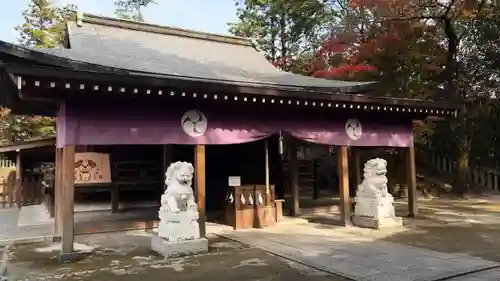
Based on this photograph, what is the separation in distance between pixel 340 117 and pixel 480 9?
901 centimetres

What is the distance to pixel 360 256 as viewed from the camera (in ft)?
18.2

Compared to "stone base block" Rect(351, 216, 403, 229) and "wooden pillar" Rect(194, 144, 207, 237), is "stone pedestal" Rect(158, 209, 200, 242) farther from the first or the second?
"stone base block" Rect(351, 216, 403, 229)

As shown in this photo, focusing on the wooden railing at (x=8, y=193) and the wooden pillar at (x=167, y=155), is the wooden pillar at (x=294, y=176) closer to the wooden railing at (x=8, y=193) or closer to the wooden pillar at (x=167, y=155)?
the wooden pillar at (x=167, y=155)

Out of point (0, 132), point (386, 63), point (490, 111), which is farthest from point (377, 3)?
point (0, 132)

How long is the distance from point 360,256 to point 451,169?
510 inches

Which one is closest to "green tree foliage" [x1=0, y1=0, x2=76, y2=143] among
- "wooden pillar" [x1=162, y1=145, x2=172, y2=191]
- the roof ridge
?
the roof ridge

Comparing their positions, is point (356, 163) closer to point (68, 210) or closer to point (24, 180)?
point (68, 210)

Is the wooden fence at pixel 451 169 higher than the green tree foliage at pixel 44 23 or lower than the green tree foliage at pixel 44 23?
lower

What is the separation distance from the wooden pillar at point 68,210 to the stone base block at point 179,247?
125cm

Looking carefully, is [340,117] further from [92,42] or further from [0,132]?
[0,132]

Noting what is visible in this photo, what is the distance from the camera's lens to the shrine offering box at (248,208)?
809 centimetres

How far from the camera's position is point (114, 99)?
240 inches

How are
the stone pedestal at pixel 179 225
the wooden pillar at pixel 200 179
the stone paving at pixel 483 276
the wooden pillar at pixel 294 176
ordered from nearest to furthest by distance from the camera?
the stone paving at pixel 483 276
the stone pedestal at pixel 179 225
the wooden pillar at pixel 200 179
the wooden pillar at pixel 294 176

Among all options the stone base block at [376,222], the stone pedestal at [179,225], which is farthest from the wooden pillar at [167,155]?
the stone base block at [376,222]
